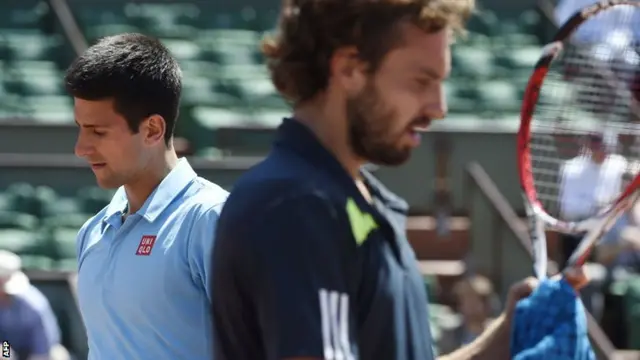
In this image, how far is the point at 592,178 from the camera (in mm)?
4023

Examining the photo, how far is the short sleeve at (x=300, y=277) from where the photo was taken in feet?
6.99

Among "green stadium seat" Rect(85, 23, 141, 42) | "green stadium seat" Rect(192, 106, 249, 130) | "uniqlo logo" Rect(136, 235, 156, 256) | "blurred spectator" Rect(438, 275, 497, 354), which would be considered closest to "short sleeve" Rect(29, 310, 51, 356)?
"blurred spectator" Rect(438, 275, 497, 354)

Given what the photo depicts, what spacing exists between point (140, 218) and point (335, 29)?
3.97ft

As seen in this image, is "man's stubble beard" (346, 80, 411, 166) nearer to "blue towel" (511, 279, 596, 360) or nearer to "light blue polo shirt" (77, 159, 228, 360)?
"blue towel" (511, 279, 596, 360)

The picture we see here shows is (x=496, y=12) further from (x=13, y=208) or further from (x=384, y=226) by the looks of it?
(x=384, y=226)

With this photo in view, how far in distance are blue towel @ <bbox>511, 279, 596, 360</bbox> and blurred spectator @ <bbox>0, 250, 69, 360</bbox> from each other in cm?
431

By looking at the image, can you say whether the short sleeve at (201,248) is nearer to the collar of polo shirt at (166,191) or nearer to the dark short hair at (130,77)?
the collar of polo shirt at (166,191)

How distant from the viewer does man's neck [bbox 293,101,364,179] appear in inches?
90.0

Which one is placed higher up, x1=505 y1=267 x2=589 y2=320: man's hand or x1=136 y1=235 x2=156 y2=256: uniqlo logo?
x1=136 y1=235 x2=156 y2=256: uniqlo logo

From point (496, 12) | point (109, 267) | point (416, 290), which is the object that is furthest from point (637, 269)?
Answer: point (416, 290)

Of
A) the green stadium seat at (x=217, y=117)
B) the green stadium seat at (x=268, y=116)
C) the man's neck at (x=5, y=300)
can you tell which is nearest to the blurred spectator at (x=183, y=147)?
the green stadium seat at (x=217, y=117)

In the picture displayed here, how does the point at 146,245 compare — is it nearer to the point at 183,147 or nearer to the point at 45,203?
the point at 45,203

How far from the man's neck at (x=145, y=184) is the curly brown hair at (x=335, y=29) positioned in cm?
109

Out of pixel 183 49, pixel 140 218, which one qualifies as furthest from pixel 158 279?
pixel 183 49
